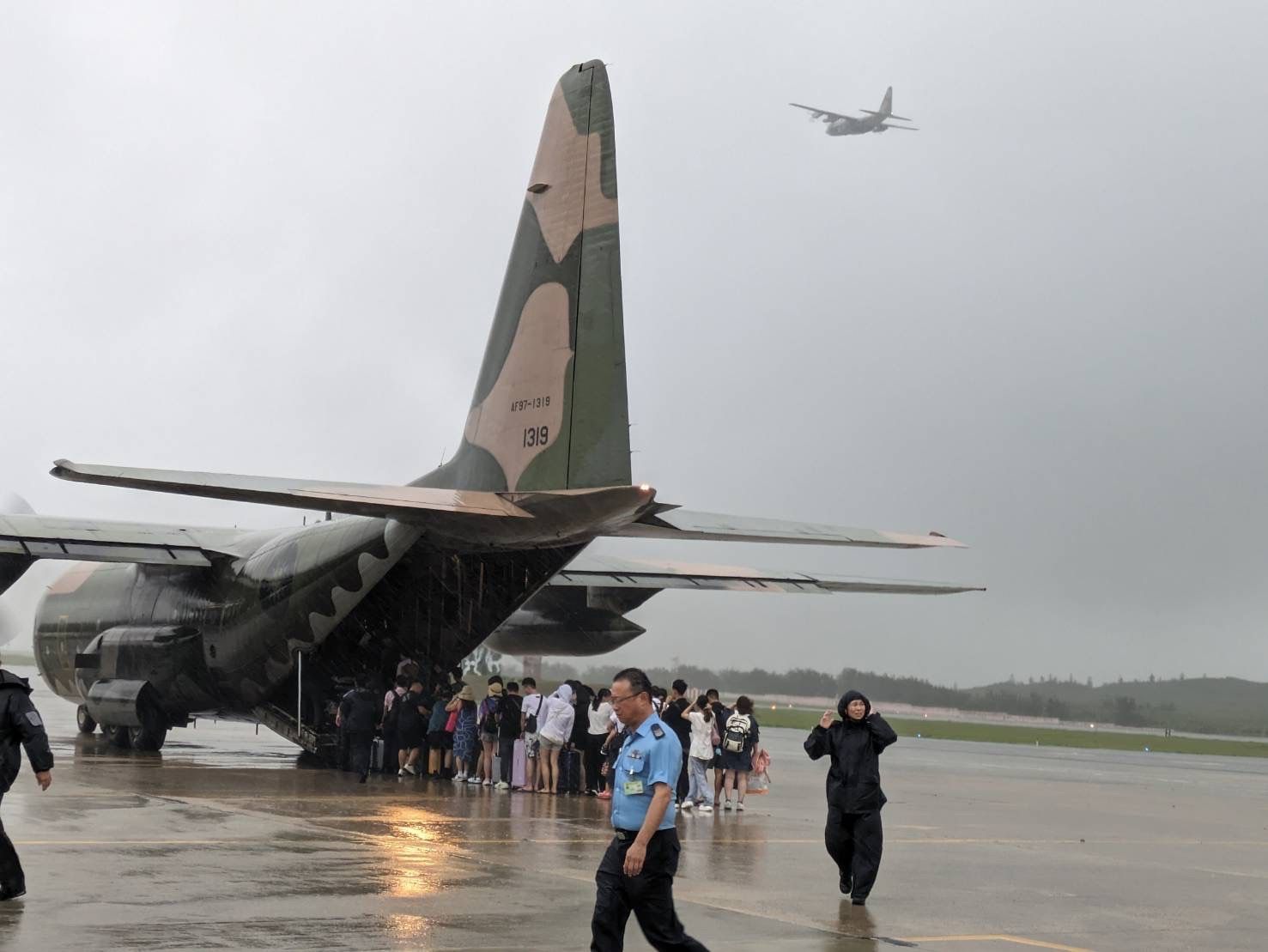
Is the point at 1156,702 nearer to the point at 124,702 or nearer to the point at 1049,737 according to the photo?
the point at 1049,737

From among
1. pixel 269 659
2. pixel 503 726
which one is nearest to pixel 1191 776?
pixel 503 726

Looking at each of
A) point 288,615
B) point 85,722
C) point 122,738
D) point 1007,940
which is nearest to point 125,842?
point 1007,940

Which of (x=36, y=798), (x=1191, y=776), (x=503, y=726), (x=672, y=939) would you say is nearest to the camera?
(x=672, y=939)

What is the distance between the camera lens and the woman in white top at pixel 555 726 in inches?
690

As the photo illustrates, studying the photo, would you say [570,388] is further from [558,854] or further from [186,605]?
[186,605]

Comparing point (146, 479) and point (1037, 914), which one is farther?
point (146, 479)

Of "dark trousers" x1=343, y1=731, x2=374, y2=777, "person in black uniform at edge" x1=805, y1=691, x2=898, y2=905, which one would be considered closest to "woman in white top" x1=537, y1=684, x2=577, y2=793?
"dark trousers" x1=343, y1=731, x2=374, y2=777

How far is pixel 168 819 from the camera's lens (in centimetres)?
1293

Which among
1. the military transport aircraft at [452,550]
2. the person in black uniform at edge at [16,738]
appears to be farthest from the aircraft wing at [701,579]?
the person in black uniform at edge at [16,738]

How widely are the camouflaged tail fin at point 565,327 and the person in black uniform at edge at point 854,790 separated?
4.38 metres

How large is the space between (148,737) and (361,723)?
5453mm

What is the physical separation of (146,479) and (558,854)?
4.59m

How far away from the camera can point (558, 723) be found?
17.5 meters

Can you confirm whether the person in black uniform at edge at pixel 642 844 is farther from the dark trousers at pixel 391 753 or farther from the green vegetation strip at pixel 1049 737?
the green vegetation strip at pixel 1049 737
